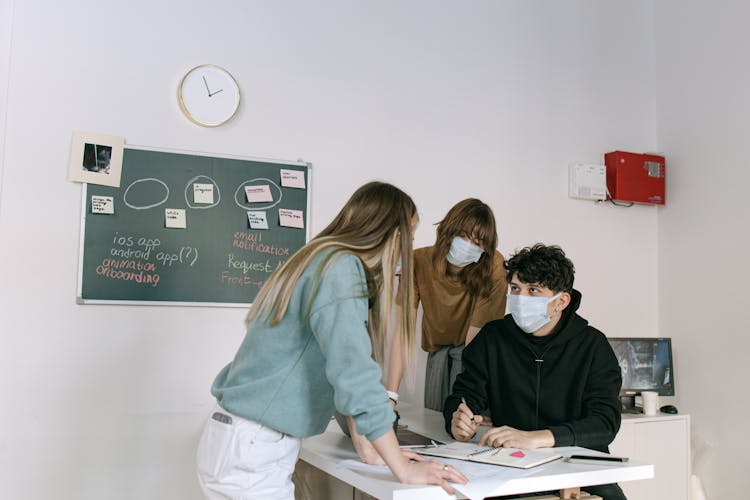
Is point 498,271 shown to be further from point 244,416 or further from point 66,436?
point 66,436

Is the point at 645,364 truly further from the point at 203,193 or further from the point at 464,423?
the point at 203,193

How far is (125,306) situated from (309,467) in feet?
3.64

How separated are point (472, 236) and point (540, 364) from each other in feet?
1.74

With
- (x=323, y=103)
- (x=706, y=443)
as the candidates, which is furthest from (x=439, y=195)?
(x=706, y=443)

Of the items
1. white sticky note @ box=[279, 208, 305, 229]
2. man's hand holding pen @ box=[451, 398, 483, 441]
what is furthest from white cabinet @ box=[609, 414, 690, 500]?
white sticky note @ box=[279, 208, 305, 229]

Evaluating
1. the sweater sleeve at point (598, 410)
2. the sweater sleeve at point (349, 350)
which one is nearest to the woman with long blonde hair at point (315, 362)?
the sweater sleeve at point (349, 350)

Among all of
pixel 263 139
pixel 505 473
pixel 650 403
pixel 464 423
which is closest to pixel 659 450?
pixel 650 403

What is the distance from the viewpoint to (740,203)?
3316mm

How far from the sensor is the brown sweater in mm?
2520

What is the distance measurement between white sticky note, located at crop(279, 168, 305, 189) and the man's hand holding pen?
4.58ft

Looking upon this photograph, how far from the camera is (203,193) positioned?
9.42 feet

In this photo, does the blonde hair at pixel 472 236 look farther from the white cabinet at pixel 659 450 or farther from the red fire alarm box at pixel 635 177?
the red fire alarm box at pixel 635 177

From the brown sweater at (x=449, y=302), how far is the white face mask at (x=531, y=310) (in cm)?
35

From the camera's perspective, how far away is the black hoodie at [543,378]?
2092 mm
